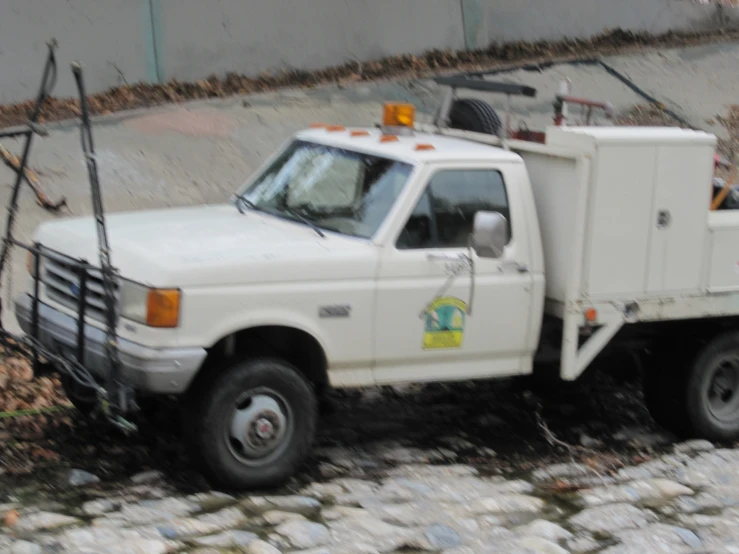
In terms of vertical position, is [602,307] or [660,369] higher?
[602,307]

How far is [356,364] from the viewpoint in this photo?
6449 mm

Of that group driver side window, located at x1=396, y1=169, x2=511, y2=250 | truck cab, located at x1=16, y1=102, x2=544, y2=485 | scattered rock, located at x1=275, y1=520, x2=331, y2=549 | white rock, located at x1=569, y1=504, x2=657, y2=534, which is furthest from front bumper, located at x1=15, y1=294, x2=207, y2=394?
white rock, located at x1=569, y1=504, x2=657, y2=534

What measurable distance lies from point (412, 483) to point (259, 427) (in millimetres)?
1032

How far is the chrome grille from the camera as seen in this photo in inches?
242

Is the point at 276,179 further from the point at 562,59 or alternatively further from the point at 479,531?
the point at 562,59

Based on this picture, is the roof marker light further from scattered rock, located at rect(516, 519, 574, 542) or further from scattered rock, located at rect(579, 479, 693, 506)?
scattered rock, located at rect(516, 519, 574, 542)

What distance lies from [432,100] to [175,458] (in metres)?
7.53

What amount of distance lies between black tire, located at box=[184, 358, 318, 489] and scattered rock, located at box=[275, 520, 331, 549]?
19.2 inches

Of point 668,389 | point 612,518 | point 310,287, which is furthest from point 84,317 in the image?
point 668,389

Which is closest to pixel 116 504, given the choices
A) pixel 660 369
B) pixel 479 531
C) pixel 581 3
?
pixel 479 531

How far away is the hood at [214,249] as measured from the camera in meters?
5.92

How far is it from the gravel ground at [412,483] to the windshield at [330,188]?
4.88ft

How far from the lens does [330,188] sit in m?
7.02

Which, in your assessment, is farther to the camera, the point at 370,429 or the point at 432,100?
the point at 432,100
